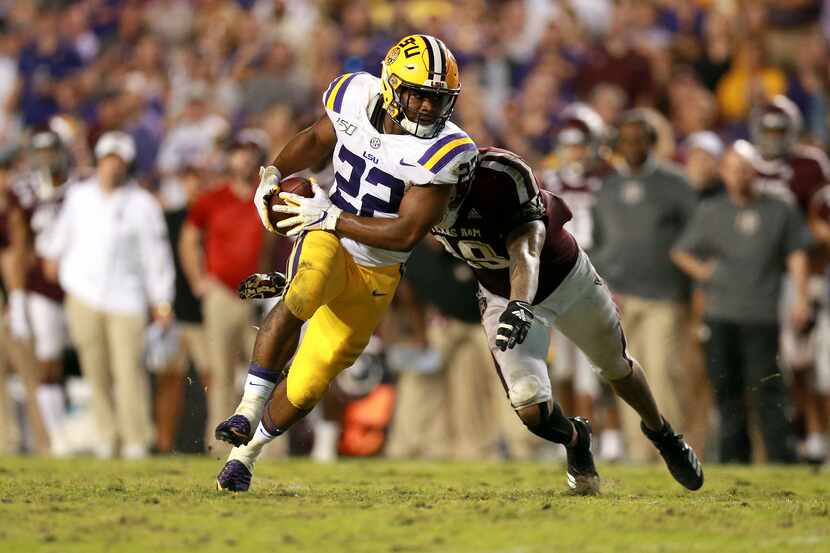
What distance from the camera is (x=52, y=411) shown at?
11.1 m

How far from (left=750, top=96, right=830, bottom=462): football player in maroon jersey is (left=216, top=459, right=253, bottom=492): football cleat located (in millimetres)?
5102

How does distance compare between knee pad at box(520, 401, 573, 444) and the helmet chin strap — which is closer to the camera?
the helmet chin strap

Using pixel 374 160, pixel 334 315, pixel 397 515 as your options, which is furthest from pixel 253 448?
pixel 374 160

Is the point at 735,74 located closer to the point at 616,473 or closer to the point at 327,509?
the point at 616,473

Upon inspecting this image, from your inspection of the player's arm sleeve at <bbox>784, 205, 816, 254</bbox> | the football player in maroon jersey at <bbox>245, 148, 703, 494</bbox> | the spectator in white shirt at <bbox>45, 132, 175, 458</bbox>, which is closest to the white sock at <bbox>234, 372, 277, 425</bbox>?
the football player in maroon jersey at <bbox>245, 148, 703, 494</bbox>

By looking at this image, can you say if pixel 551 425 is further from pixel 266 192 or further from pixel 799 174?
pixel 799 174

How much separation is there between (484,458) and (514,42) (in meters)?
4.59

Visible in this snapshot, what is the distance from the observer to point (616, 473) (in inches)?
343

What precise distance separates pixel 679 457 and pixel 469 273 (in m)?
3.70

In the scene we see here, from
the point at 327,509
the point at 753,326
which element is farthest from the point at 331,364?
the point at 753,326

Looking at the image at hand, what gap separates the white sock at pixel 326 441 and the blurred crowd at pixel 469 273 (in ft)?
0.06

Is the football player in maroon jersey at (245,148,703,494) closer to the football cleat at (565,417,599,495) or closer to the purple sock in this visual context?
the football cleat at (565,417,599,495)

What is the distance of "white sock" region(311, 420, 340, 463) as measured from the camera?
10883mm

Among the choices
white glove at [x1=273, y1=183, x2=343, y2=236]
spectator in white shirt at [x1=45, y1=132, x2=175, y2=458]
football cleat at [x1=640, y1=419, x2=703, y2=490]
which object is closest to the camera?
white glove at [x1=273, y1=183, x2=343, y2=236]
